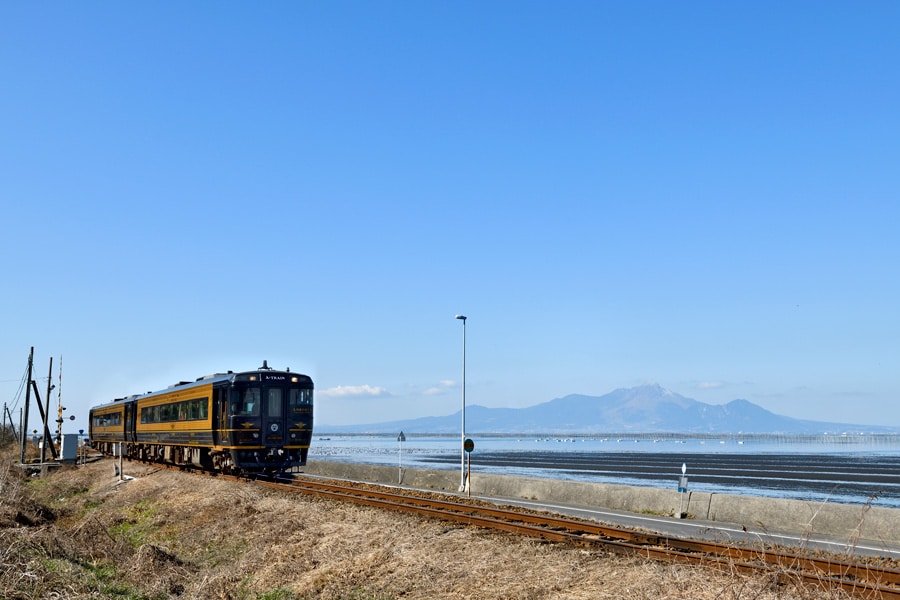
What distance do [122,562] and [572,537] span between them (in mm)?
8320

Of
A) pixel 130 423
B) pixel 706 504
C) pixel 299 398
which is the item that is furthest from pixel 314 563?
pixel 130 423

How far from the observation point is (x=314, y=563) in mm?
14195

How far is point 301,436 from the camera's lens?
30.2 meters

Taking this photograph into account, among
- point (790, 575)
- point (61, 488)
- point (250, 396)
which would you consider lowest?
point (61, 488)

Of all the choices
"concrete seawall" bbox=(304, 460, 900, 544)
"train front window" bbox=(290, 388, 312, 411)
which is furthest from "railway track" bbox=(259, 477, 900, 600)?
"train front window" bbox=(290, 388, 312, 411)

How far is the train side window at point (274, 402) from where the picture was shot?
2931cm

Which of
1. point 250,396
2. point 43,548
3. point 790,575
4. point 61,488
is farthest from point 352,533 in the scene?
point 61,488

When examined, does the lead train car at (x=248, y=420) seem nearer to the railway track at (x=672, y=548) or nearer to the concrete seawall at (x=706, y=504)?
the concrete seawall at (x=706, y=504)

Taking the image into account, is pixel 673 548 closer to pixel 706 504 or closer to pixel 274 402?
pixel 706 504

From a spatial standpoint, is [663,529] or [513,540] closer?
[513,540]

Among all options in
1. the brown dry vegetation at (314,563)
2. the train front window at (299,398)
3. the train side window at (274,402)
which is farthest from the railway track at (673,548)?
the train front window at (299,398)

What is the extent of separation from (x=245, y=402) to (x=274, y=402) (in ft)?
3.70

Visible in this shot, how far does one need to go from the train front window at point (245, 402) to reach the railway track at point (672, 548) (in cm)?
706

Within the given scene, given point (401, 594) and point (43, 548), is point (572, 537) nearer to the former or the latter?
point (401, 594)
